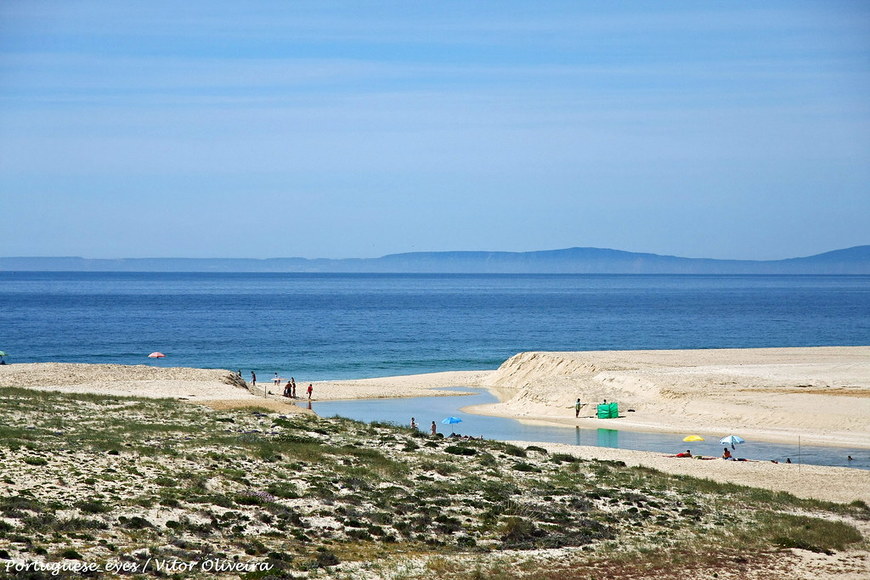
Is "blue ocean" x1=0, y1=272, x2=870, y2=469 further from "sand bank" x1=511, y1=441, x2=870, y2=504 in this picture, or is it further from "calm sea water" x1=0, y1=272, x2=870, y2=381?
"sand bank" x1=511, y1=441, x2=870, y2=504

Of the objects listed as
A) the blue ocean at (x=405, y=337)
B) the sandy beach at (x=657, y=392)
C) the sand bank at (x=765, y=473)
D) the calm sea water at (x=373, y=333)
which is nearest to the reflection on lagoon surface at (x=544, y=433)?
the blue ocean at (x=405, y=337)

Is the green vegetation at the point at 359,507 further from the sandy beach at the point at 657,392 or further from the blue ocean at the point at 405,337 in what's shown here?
the blue ocean at the point at 405,337

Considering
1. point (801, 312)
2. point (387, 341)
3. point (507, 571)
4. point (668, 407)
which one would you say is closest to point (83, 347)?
point (387, 341)

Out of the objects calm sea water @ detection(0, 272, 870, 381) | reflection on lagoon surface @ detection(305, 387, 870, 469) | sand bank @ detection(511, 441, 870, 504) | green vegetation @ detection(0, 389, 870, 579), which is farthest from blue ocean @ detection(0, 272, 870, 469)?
green vegetation @ detection(0, 389, 870, 579)

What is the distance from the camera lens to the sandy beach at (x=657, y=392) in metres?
37.1

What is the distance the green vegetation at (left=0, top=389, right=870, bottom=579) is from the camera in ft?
63.5

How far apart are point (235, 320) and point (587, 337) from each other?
59.4m

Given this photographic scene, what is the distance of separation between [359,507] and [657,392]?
34.1 meters

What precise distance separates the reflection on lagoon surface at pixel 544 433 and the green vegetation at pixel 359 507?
960 centimetres

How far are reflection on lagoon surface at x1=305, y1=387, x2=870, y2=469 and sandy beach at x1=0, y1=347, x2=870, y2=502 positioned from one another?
164 centimetres

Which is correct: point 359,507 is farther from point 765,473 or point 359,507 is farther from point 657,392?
point 657,392

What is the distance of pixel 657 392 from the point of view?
177ft

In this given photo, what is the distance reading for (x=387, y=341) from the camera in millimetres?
107938

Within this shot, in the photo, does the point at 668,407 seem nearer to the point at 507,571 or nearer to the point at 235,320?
the point at 507,571
